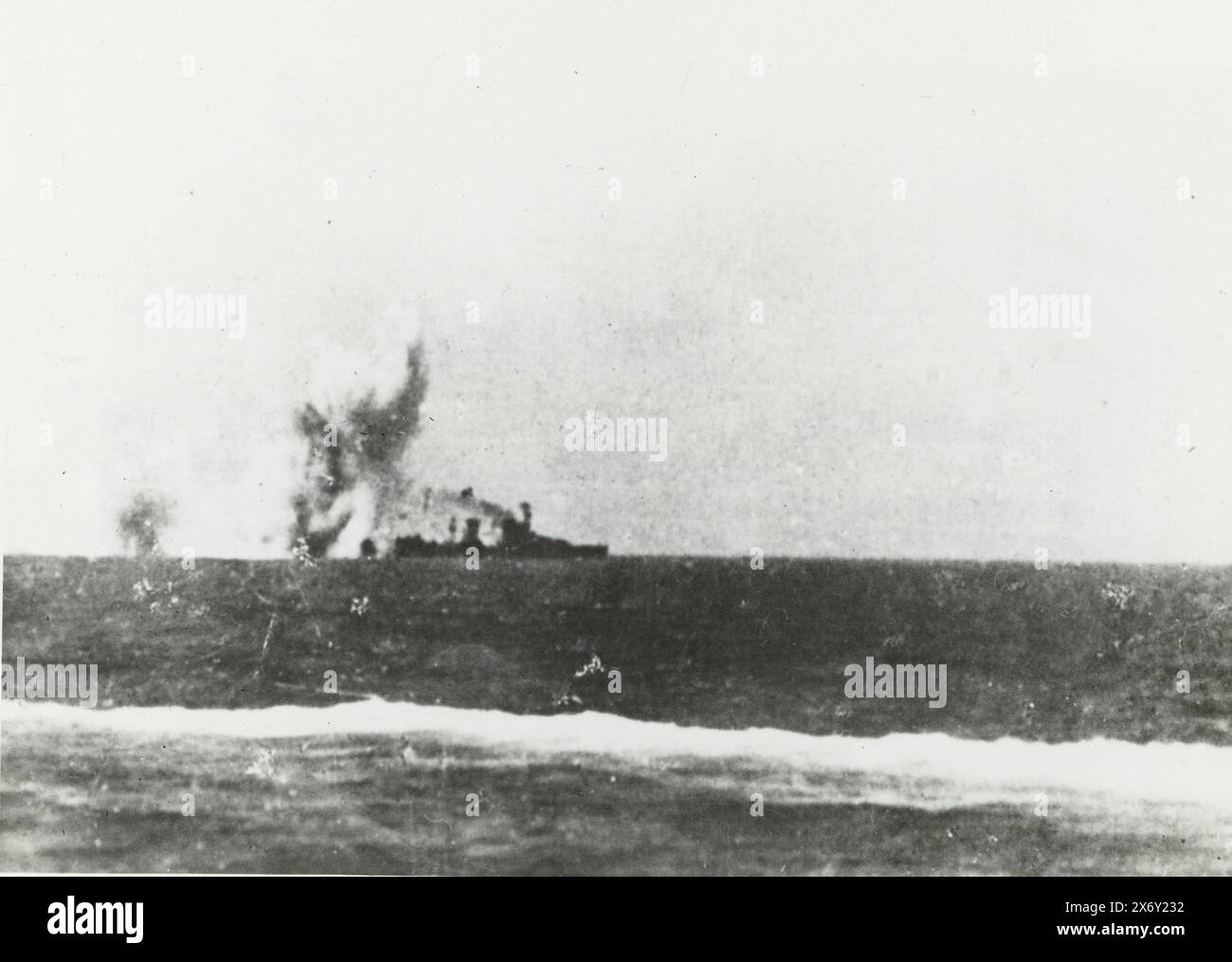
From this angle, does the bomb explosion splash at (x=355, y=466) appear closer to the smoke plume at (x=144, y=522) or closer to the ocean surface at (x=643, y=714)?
the ocean surface at (x=643, y=714)

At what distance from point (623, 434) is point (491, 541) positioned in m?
0.69

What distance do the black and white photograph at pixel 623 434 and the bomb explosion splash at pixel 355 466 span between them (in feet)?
0.06

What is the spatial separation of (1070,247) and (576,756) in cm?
289

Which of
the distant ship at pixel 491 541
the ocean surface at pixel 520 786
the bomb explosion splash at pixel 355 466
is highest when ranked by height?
the bomb explosion splash at pixel 355 466

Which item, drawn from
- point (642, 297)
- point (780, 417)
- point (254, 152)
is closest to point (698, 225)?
point (642, 297)

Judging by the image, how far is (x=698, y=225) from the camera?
3729 mm

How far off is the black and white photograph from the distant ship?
19 mm

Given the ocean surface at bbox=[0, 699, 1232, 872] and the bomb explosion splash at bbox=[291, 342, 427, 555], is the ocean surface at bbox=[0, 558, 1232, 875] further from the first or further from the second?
the bomb explosion splash at bbox=[291, 342, 427, 555]

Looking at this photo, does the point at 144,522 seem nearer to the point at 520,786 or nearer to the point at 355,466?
the point at 355,466

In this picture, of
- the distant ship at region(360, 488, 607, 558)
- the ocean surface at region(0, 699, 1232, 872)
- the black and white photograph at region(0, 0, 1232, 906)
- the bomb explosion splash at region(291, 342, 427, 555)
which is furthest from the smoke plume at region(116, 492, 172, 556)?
the distant ship at region(360, 488, 607, 558)

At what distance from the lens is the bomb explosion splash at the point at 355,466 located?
3.70 meters

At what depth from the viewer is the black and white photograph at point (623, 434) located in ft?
12.0

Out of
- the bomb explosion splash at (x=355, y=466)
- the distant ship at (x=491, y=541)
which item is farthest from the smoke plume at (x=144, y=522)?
the distant ship at (x=491, y=541)

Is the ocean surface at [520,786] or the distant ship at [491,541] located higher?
the distant ship at [491,541]
